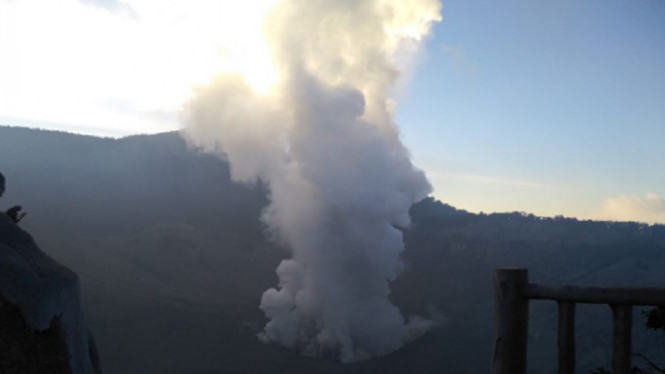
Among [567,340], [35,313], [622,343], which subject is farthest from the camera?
[35,313]

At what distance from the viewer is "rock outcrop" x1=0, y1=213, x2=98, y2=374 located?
634 centimetres

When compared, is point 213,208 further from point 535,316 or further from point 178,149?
point 535,316

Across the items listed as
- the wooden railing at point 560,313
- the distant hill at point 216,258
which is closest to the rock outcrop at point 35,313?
the wooden railing at point 560,313

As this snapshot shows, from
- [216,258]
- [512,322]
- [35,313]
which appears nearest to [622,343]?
[512,322]

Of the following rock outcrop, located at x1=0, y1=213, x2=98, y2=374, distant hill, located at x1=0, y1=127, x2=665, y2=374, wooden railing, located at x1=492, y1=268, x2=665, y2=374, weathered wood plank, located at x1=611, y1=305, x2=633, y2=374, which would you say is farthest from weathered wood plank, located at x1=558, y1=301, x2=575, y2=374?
distant hill, located at x1=0, y1=127, x2=665, y2=374

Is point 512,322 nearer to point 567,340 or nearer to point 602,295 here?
point 567,340

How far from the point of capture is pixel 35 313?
6582 millimetres

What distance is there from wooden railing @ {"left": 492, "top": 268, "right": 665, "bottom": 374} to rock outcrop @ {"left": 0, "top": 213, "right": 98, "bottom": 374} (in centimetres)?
463

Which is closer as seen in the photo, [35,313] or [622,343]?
[622,343]

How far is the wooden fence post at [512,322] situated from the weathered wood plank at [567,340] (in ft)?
0.84

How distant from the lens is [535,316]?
28.4 metres

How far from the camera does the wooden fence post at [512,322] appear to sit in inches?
160

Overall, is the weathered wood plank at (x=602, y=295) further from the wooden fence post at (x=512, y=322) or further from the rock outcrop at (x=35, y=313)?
the rock outcrop at (x=35, y=313)

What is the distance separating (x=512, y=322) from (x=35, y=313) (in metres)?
4.84
